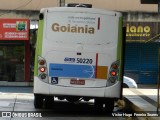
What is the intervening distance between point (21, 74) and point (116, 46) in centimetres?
1354

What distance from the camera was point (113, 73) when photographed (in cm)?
1295

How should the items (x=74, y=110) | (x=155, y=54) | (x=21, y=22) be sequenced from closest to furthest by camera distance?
1. (x=74, y=110)
2. (x=21, y=22)
3. (x=155, y=54)

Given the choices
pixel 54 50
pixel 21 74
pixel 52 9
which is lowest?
pixel 21 74

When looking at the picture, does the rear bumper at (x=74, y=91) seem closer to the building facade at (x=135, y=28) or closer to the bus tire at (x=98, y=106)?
the bus tire at (x=98, y=106)

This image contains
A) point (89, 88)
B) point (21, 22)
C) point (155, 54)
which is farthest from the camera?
point (155, 54)

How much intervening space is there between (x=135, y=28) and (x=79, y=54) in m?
15.8

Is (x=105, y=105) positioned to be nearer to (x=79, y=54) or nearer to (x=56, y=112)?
(x=56, y=112)

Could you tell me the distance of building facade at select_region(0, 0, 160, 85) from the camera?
92.7 ft

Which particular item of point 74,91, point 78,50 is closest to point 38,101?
point 74,91

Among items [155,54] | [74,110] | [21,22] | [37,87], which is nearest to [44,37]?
[37,87]

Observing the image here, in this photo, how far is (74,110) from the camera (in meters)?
14.7

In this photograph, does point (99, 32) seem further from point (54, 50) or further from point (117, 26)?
point (54, 50)

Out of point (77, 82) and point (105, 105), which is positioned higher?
point (77, 82)

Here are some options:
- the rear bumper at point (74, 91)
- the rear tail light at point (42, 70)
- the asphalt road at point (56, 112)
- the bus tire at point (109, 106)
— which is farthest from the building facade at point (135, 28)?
the rear bumper at point (74, 91)
